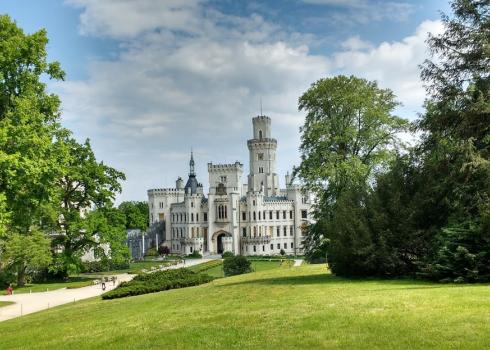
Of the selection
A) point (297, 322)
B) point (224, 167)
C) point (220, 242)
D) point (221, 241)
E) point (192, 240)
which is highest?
point (224, 167)

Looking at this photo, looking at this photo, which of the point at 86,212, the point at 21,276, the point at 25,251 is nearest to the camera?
the point at 25,251

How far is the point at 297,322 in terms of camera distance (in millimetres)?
11008

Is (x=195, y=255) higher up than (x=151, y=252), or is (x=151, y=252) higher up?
(x=151, y=252)

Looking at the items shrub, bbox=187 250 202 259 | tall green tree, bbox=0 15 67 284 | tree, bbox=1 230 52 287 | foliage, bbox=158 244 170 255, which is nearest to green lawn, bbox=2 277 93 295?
tree, bbox=1 230 52 287

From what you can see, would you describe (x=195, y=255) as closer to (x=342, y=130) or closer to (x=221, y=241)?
(x=221, y=241)

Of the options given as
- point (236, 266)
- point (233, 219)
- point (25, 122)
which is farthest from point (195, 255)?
point (25, 122)

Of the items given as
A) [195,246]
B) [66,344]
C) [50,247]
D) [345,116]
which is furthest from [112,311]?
[195,246]

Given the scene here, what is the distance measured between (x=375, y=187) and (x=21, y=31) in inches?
641

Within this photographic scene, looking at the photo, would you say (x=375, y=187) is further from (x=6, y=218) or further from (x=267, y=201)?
(x=267, y=201)

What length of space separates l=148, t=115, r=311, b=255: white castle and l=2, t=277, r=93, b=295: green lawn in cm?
4244

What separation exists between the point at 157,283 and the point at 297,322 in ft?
56.1

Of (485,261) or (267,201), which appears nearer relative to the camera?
(485,261)

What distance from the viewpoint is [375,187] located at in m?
21.2

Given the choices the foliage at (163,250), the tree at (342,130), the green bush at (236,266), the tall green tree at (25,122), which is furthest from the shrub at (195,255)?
the tall green tree at (25,122)
